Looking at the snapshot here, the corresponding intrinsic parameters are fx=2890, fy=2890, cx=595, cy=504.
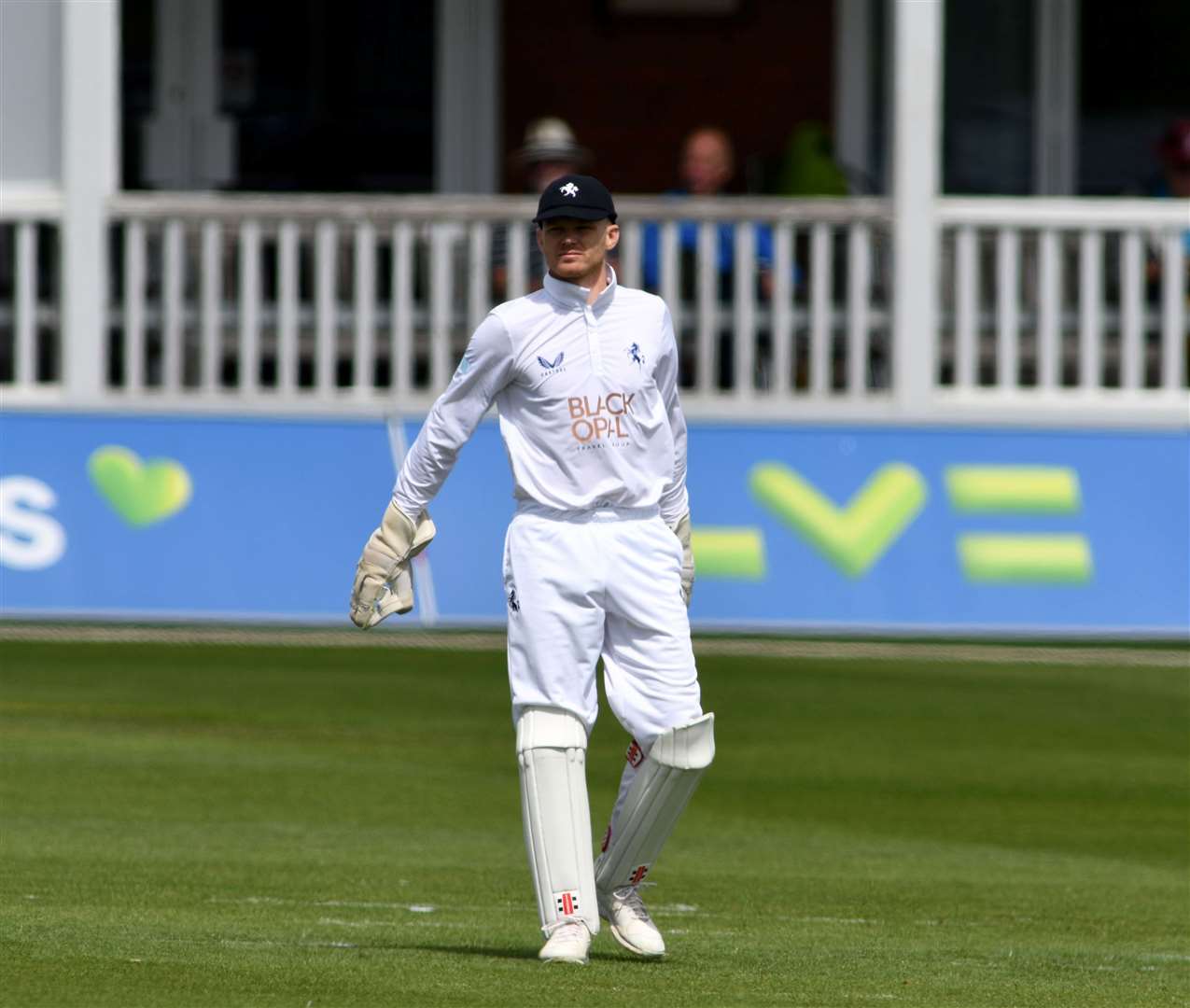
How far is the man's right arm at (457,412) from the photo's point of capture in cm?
728

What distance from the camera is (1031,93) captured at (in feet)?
67.1

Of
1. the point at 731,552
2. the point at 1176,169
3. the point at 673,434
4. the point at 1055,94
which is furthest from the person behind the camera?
the point at 1055,94

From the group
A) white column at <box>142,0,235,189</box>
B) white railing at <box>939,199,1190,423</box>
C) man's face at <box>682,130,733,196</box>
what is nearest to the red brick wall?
white column at <box>142,0,235,189</box>

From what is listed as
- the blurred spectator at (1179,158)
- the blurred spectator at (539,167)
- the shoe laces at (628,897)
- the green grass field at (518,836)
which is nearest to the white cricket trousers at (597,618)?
the shoe laces at (628,897)

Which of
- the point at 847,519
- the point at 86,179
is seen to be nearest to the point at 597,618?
the point at 847,519

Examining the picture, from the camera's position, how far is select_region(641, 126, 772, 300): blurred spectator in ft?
54.8

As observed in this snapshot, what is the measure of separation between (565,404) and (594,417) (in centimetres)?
8

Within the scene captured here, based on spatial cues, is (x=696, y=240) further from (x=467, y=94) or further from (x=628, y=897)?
(x=628, y=897)

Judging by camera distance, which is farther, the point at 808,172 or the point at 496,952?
the point at 808,172

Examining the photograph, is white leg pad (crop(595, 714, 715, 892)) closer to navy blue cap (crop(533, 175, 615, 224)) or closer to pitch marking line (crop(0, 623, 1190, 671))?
navy blue cap (crop(533, 175, 615, 224))

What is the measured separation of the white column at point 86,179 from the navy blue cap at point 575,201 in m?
9.63

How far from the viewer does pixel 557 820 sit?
7188mm

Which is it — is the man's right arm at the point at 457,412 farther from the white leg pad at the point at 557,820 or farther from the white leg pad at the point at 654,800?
the white leg pad at the point at 654,800

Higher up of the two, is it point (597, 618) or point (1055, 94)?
point (1055, 94)
